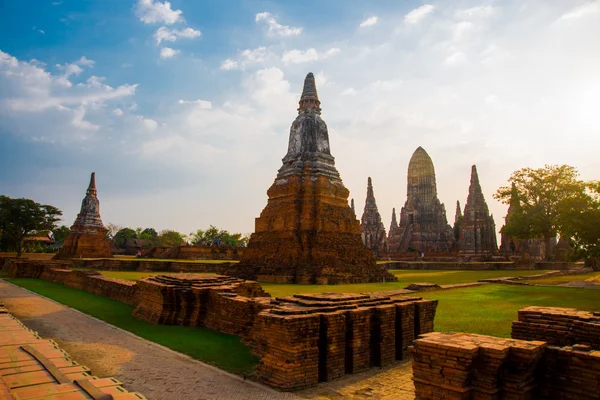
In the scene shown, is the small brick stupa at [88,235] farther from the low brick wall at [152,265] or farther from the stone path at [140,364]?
the stone path at [140,364]

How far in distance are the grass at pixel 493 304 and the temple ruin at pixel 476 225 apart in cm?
3114

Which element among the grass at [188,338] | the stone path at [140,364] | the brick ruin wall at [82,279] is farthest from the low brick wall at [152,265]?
the stone path at [140,364]

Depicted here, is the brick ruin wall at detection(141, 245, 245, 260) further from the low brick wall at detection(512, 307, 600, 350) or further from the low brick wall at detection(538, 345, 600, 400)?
the low brick wall at detection(538, 345, 600, 400)

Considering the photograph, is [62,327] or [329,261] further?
[329,261]

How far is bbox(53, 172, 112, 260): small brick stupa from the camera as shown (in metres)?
33.8

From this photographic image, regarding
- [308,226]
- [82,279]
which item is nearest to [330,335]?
[82,279]

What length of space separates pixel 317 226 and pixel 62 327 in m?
13.8

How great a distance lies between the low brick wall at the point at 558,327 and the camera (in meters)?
4.99

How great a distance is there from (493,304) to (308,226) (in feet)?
37.8

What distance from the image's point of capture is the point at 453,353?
4004mm

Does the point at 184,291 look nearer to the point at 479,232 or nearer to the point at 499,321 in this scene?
the point at 499,321

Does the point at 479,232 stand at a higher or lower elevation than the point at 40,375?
higher

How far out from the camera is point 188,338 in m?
7.57

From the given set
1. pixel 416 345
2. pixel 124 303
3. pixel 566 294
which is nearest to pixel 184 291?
pixel 124 303
